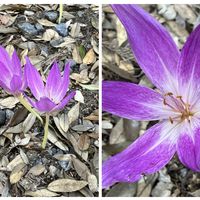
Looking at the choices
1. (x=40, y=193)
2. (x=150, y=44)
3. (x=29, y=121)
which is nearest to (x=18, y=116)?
(x=29, y=121)

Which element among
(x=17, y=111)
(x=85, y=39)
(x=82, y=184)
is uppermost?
(x=85, y=39)

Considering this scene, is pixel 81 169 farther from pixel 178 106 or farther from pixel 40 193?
pixel 178 106

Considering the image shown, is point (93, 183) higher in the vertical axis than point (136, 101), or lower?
lower

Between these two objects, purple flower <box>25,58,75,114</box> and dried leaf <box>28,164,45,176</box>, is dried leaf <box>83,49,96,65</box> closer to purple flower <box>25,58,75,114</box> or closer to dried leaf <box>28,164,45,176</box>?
purple flower <box>25,58,75,114</box>

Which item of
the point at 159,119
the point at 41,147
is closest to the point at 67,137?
the point at 41,147

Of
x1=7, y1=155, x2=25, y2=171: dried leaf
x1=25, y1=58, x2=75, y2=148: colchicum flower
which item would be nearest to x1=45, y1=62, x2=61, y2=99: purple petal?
x1=25, y1=58, x2=75, y2=148: colchicum flower

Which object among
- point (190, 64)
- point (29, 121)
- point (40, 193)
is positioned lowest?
point (40, 193)

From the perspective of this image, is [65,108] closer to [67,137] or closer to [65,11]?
[67,137]
